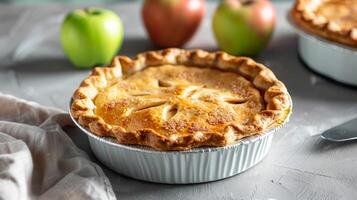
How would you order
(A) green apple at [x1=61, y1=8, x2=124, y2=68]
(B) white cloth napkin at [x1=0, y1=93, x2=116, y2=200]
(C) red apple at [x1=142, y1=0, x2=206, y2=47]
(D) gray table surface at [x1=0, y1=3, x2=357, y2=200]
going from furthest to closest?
1. (C) red apple at [x1=142, y1=0, x2=206, y2=47]
2. (A) green apple at [x1=61, y1=8, x2=124, y2=68]
3. (D) gray table surface at [x1=0, y1=3, x2=357, y2=200]
4. (B) white cloth napkin at [x1=0, y1=93, x2=116, y2=200]

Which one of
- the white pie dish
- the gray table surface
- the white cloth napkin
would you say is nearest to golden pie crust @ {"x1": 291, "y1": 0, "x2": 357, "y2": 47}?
the gray table surface

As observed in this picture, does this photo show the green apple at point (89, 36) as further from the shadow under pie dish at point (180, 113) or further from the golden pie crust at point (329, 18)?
the golden pie crust at point (329, 18)

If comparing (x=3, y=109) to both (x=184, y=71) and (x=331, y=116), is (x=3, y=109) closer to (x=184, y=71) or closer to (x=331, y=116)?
(x=184, y=71)

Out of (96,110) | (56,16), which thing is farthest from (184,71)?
(56,16)

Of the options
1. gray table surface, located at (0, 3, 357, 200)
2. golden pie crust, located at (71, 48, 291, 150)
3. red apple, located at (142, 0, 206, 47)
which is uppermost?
golden pie crust, located at (71, 48, 291, 150)

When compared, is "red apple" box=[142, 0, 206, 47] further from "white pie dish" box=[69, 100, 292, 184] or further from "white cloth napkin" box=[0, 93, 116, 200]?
"white pie dish" box=[69, 100, 292, 184]

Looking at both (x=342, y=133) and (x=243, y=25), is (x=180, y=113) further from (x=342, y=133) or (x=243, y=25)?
(x=243, y=25)

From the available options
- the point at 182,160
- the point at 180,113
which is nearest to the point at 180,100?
the point at 180,113
